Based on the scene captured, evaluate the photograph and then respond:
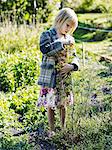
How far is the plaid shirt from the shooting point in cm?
432

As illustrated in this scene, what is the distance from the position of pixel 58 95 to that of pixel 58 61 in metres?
→ 0.38

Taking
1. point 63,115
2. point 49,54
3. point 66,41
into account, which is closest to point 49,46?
point 49,54

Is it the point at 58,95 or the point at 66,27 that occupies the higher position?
the point at 66,27

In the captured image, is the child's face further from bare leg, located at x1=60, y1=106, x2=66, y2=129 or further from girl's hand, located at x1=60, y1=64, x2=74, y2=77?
bare leg, located at x1=60, y1=106, x2=66, y2=129

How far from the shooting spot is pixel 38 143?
472cm

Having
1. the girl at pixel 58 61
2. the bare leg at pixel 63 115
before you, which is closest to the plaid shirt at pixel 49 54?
the girl at pixel 58 61

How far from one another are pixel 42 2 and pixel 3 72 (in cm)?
640

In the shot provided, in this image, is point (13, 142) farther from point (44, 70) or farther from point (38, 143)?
point (44, 70)

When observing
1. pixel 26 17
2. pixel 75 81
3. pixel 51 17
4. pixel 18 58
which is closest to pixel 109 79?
pixel 18 58

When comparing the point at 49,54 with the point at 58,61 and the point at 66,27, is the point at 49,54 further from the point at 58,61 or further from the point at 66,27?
the point at 66,27

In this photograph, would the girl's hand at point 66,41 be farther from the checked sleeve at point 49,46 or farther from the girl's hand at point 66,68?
the girl's hand at point 66,68

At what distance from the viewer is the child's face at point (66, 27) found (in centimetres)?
430

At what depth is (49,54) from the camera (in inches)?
171

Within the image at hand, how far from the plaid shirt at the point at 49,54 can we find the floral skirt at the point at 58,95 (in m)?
0.07
